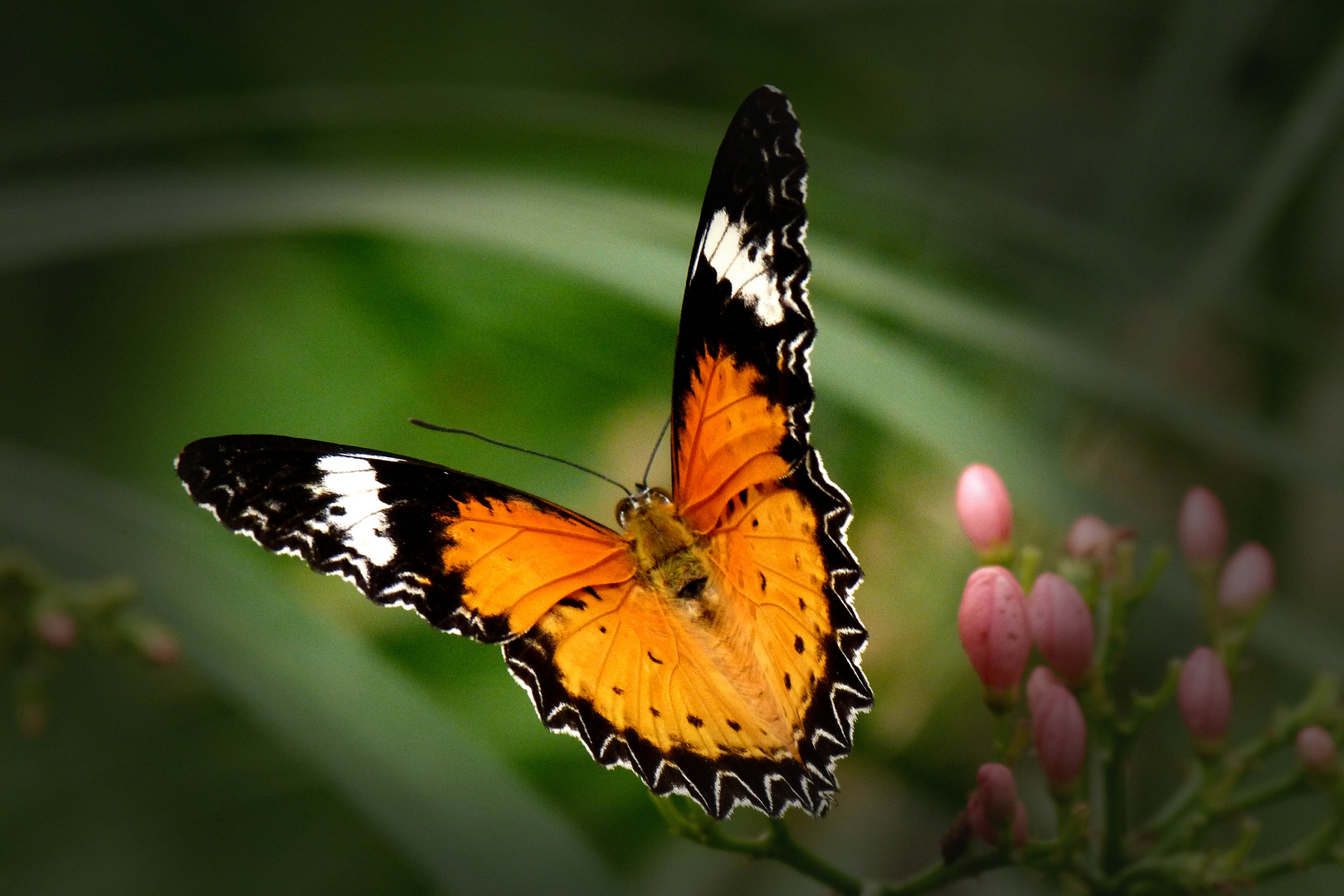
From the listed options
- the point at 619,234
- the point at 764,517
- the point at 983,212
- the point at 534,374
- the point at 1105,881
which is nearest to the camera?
the point at 1105,881

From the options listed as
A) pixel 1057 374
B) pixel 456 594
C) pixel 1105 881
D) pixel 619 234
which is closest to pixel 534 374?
pixel 619 234

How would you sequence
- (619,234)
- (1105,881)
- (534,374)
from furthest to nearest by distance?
1. (534,374)
2. (619,234)
3. (1105,881)

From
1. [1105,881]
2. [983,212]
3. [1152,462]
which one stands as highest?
[1152,462]

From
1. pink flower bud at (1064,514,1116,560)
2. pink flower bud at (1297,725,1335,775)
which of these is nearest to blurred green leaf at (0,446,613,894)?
pink flower bud at (1064,514,1116,560)

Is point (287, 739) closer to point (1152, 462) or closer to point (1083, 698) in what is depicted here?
point (1083, 698)

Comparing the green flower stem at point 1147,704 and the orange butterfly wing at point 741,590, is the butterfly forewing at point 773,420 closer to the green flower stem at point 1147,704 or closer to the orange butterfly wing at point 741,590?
the orange butterfly wing at point 741,590

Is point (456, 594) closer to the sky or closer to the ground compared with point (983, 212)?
closer to the ground

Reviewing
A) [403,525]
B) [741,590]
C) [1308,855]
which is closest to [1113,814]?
[1308,855]
